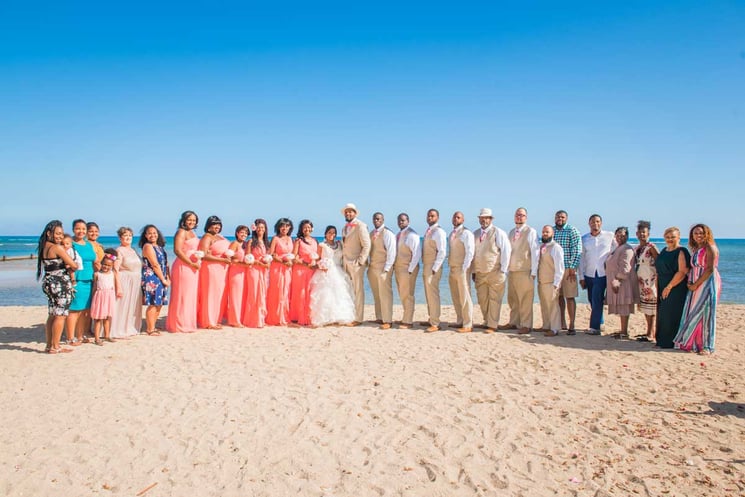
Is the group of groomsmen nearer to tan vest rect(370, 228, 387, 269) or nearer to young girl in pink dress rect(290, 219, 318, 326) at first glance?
tan vest rect(370, 228, 387, 269)

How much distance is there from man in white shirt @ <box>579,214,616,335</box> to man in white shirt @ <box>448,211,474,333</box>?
215cm

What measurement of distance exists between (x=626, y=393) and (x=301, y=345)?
4.68m

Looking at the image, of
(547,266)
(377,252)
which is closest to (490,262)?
(547,266)

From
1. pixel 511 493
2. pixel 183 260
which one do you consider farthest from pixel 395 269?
pixel 511 493

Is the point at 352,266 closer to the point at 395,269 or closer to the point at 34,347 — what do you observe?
the point at 395,269

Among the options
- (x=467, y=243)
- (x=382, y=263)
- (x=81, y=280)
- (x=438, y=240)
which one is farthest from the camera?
(x=382, y=263)

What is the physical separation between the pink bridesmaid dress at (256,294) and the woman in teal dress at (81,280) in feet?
8.69

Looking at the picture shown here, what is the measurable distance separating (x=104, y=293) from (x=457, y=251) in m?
6.00

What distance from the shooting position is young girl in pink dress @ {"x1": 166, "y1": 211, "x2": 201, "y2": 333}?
8.65 meters

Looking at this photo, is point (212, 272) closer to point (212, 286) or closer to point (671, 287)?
point (212, 286)

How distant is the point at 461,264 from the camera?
902 cm

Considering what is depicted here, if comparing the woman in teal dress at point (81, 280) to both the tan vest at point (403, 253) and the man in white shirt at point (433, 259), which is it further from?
the man in white shirt at point (433, 259)

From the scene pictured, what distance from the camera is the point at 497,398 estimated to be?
5551mm

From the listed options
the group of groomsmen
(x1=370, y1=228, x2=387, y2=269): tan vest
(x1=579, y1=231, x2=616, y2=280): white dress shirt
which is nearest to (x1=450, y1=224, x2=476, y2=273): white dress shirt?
the group of groomsmen
